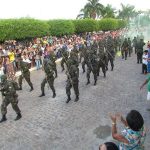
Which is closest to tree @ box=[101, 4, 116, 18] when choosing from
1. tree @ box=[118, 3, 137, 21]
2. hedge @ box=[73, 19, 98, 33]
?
tree @ box=[118, 3, 137, 21]

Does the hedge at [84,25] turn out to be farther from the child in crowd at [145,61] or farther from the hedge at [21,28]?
the child in crowd at [145,61]

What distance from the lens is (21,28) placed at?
27.1 metres

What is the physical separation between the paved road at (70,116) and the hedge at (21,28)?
9643 mm

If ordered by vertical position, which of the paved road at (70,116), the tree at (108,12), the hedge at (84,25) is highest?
the tree at (108,12)

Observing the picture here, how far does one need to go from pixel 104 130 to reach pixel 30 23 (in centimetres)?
2053

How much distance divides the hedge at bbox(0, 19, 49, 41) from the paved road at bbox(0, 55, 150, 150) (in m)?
9.64

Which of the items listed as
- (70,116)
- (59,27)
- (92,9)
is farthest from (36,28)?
(92,9)

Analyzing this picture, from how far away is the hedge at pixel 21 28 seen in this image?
2478 centimetres

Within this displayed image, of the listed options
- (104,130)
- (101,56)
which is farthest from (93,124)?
(101,56)

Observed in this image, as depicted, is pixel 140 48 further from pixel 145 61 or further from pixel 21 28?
pixel 21 28

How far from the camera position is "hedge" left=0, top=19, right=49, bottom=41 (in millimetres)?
24781

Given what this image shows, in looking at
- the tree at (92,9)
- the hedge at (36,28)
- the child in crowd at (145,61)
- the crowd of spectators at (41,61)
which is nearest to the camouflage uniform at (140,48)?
the child in crowd at (145,61)

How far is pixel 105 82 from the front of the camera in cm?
1641

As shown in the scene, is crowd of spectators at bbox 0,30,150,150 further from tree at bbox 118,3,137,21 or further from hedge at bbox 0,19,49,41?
tree at bbox 118,3,137,21
